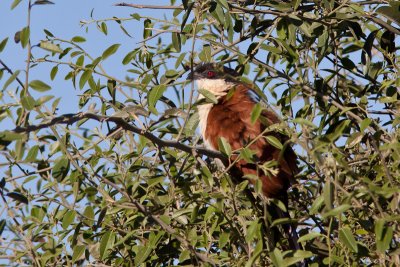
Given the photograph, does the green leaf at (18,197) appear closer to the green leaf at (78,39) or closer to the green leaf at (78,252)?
the green leaf at (78,252)

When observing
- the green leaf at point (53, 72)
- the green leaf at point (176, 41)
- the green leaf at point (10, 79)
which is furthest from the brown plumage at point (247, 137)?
the green leaf at point (10, 79)

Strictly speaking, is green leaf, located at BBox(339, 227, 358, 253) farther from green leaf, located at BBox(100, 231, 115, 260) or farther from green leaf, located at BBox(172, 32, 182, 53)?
green leaf, located at BBox(172, 32, 182, 53)

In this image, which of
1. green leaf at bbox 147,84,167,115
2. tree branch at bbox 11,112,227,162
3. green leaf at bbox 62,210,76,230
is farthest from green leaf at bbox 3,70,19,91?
green leaf at bbox 62,210,76,230

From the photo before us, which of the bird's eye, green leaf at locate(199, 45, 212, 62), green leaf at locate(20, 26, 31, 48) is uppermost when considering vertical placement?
green leaf at locate(20, 26, 31, 48)

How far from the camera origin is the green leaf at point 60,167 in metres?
2.49

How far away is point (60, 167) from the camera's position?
2494 millimetres

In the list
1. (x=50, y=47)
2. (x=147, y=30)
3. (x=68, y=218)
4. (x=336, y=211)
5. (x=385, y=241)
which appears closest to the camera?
(x=336, y=211)

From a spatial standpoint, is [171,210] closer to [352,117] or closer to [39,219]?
[39,219]

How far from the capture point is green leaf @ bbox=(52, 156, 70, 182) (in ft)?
8.16

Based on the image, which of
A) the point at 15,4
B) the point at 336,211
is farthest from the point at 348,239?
the point at 15,4

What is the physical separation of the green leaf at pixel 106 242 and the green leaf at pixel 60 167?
355mm

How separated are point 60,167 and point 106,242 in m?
Answer: 0.44

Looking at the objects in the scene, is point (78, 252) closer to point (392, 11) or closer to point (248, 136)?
point (248, 136)

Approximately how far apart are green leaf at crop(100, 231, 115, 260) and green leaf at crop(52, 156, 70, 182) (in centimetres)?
35
